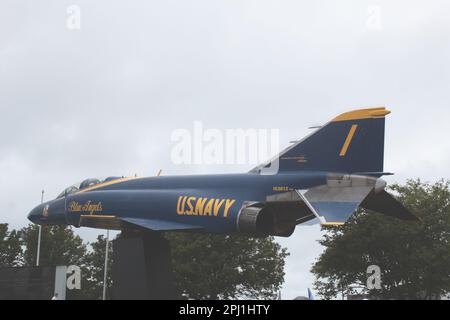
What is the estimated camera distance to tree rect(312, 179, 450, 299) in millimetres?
38094

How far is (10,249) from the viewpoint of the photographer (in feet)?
178

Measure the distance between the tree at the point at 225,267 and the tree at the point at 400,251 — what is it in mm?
7118

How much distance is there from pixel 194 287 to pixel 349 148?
96.6 feet

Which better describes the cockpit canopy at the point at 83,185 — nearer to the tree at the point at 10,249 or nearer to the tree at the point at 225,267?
the tree at the point at 225,267

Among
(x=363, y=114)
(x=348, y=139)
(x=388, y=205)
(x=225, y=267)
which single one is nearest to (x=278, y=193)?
(x=348, y=139)

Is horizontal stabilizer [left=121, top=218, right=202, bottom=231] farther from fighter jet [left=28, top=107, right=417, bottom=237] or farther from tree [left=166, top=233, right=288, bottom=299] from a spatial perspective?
tree [left=166, top=233, right=288, bottom=299]

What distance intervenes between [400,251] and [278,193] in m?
22.5

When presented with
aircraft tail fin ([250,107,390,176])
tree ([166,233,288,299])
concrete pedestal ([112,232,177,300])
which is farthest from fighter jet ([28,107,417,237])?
tree ([166,233,288,299])

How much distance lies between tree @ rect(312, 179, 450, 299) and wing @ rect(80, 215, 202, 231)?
71.6 feet

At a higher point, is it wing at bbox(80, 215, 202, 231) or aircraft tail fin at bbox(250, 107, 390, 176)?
aircraft tail fin at bbox(250, 107, 390, 176)

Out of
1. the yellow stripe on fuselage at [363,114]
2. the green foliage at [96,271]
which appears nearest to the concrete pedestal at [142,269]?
the yellow stripe on fuselage at [363,114]

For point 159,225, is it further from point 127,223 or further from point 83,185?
point 83,185

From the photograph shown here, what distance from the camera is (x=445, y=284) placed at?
1495 inches
